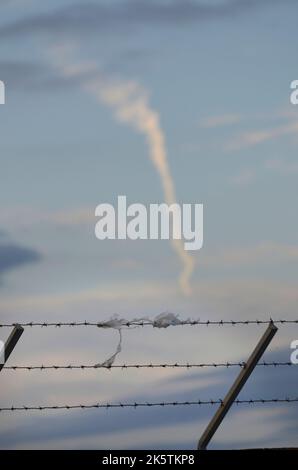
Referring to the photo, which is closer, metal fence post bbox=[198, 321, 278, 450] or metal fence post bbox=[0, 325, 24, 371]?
metal fence post bbox=[0, 325, 24, 371]

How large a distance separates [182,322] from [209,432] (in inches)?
56.3

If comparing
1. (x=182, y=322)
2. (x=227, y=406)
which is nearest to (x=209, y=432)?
(x=227, y=406)

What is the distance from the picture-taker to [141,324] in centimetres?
1622

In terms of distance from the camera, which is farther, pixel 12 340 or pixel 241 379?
pixel 241 379

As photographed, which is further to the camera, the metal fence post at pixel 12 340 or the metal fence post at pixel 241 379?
the metal fence post at pixel 241 379
